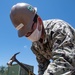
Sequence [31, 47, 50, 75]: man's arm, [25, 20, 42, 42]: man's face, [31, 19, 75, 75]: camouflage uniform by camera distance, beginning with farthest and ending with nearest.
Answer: [31, 47, 50, 75]: man's arm
[25, 20, 42, 42]: man's face
[31, 19, 75, 75]: camouflage uniform

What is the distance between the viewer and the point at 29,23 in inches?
133

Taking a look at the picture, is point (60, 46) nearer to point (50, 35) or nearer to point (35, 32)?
point (50, 35)

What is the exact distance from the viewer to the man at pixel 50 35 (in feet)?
9.63

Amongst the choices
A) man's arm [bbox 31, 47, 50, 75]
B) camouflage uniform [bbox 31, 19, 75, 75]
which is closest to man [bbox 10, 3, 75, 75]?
camouflage uniform [bbox 31, 19, 75, 75]

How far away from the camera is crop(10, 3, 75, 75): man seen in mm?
2936

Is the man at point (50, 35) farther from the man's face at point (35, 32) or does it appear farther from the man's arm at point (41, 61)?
the man's arm at point (41, 61)

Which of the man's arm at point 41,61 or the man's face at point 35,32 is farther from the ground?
the man's face at point 35,32

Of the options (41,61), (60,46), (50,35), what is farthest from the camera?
(41,61)

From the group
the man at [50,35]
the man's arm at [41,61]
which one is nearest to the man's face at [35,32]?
the man at [50,35]

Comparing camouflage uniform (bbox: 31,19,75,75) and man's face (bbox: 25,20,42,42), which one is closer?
camouflage uniform (bbox: 31,19,75,75)

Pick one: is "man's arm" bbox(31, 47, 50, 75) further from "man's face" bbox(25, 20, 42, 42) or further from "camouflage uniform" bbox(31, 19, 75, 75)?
"man's face" bbox(25, 20, 42, 42)

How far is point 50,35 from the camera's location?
3.35 meters

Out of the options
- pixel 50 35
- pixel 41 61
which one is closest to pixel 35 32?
pixel 50 35

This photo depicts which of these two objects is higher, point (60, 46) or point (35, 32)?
point (35, 32)
